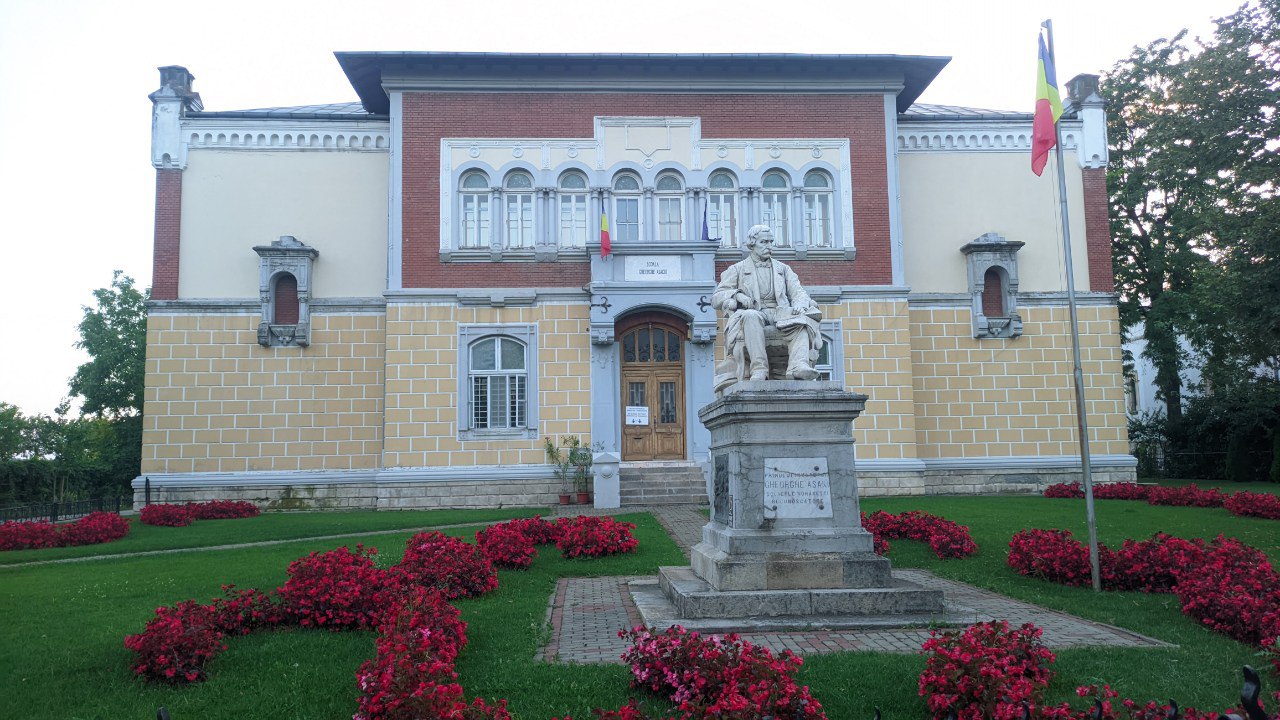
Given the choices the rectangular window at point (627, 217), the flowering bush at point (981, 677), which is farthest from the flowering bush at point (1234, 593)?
the rectangular window at point (627, 217)

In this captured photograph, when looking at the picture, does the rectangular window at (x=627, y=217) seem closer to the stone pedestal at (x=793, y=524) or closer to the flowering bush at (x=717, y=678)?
the stone pedestal at (x=793, y=524)

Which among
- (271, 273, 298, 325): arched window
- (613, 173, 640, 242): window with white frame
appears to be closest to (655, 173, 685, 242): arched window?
(613, 173, 640, 242): window with white frame

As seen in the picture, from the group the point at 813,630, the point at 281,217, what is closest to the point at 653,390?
the point at 281,217

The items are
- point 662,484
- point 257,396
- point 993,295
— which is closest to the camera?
point 662,484

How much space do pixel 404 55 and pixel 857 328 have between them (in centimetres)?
1335

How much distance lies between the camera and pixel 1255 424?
27.5 meters

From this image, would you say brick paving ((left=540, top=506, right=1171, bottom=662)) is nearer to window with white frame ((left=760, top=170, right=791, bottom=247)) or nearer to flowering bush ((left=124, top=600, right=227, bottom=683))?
flowering bush ((left=124, top=600, right=227, bottom=683))

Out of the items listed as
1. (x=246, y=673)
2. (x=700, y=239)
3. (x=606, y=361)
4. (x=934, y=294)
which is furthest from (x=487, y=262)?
(x=246, y=673)

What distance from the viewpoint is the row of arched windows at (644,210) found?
22.5 metres

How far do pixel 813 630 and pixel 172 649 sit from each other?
4977 millimetres

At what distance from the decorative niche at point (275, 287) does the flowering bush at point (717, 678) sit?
736 inches

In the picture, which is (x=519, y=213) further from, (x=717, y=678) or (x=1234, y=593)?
(x=717, y=678)

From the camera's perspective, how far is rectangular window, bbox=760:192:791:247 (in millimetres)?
22969

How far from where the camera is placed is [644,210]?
74.7 ft
